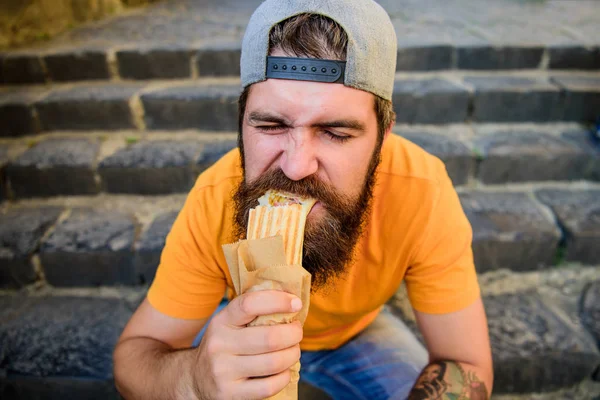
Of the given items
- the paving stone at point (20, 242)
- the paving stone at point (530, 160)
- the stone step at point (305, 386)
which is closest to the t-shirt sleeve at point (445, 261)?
the stone step at point (305, 386)

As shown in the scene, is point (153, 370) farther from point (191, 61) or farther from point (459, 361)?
point (191, 61)

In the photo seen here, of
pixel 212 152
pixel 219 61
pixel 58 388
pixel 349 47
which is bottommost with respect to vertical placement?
pixel 58 388

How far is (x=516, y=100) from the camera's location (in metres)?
2.96

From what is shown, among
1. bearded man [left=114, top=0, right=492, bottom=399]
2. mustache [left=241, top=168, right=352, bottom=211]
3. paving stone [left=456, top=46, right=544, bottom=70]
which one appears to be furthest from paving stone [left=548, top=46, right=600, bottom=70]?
mustache [left=241, top=168, right=352, bottom=211]

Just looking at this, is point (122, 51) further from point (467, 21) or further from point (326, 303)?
point (467, 21)

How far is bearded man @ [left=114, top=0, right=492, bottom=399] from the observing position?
1.11 meters

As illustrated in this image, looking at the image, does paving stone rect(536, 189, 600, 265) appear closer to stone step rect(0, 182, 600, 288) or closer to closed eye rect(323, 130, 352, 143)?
stone step rect(0, 182, 600, 288)

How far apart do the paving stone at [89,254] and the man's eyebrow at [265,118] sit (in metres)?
1.47

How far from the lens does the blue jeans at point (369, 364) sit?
1.78 meters

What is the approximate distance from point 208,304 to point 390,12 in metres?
3.98

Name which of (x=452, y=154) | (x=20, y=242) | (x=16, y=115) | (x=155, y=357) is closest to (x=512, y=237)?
(x=452, y=154)

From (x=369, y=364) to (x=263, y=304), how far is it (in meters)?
1.06

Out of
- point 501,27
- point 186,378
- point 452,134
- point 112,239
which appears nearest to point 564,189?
point 452,134

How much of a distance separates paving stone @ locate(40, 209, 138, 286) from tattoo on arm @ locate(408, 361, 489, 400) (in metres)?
1.74
